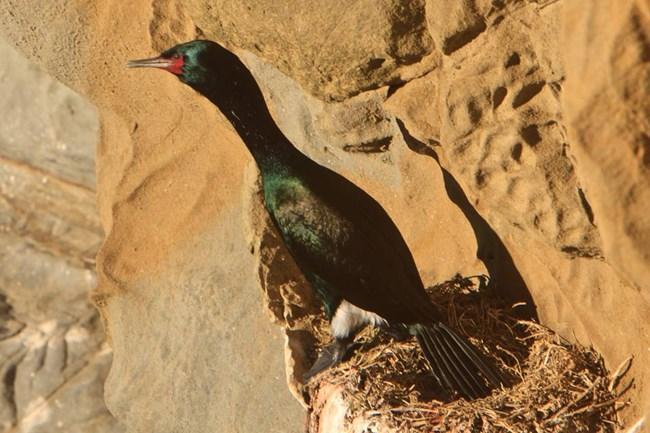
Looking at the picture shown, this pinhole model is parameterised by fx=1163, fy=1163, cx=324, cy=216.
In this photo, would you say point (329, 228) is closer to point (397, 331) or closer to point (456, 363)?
point (397, 331)

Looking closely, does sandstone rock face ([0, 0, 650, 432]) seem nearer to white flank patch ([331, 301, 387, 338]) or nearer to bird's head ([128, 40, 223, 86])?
white flank patch ([331, 301, 387, 338])

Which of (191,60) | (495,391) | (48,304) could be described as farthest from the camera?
(48,304)

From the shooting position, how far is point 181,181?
14.9 ft

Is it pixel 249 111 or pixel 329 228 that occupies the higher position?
pixel 249 111

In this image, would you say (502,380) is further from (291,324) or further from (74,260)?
(74,260)

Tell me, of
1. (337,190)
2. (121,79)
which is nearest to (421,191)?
(337,190)

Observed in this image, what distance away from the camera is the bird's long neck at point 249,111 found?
10.4 feet

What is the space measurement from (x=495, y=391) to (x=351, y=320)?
0.57 metres

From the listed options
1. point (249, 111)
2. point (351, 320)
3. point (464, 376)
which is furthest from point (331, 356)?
point (249, 111)

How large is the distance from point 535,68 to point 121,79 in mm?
2264

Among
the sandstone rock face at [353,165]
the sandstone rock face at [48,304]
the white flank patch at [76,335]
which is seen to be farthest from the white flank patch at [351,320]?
the white flank patch at [76,335]

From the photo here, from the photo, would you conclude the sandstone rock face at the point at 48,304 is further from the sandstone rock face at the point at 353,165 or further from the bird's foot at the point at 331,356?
the bird's foot at the point at 331,356

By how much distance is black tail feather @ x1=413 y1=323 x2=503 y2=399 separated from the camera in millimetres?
3049

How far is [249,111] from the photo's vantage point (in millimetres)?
3260
